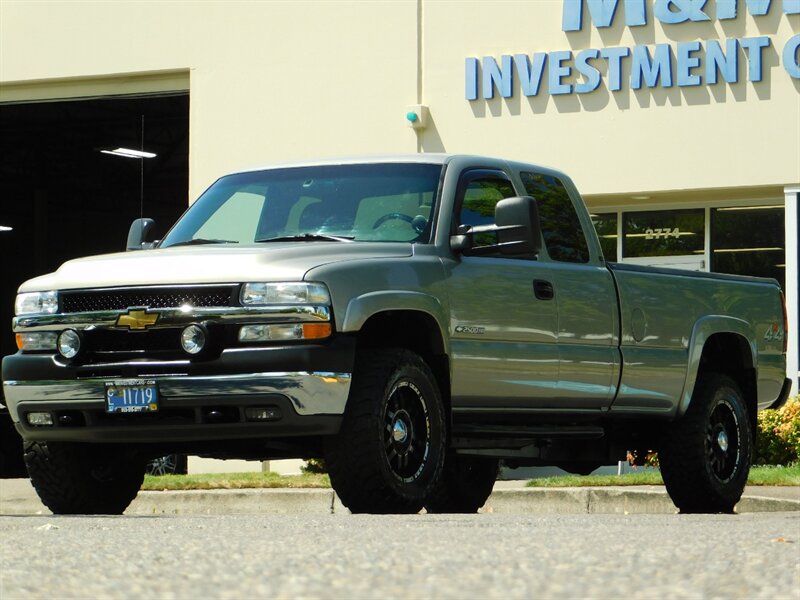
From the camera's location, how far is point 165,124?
3331cm

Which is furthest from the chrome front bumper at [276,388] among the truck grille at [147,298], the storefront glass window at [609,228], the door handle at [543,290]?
the storefront glass window at [609,228]

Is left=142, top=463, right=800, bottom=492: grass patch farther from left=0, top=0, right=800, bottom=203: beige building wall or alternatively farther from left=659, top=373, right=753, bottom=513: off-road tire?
left=0, top=0, right=800, bottom=203: beige building wall

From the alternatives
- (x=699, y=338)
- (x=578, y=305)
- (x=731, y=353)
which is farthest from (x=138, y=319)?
(x=731, y=353)

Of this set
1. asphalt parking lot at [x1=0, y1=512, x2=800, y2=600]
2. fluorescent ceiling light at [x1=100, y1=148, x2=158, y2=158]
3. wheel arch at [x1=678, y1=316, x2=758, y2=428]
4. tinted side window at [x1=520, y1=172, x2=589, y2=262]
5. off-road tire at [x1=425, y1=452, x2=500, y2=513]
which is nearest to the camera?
asphalt parking lot at [x1=0, y1=512, x2=800, y2=600]

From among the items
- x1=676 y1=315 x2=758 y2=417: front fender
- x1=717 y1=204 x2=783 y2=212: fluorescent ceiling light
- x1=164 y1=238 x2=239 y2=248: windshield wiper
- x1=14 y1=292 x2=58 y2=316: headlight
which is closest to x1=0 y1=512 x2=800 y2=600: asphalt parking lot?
x1=14 y1=292 x2=58 y2=316: headlight

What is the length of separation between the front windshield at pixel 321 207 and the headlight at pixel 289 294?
92 centimetres

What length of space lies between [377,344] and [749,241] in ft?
39.9

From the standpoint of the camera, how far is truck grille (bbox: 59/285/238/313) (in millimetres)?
8562

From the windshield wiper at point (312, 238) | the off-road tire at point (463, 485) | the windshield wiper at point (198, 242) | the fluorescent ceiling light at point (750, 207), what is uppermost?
the fluorescent ceiling light at point (750, 207)

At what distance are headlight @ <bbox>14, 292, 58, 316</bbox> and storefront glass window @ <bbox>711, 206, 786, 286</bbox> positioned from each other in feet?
40.7

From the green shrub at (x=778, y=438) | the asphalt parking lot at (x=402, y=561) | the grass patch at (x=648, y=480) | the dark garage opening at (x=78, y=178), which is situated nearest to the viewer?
the asphalt parking lot at (x=402, y=561)

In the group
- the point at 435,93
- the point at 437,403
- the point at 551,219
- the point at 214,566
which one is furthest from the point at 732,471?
the point at 435,93

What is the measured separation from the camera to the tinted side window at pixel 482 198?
32.0 ft

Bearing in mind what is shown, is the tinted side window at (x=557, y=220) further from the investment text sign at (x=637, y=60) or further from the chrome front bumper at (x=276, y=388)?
the investment text sign at (x=637, y=60)
